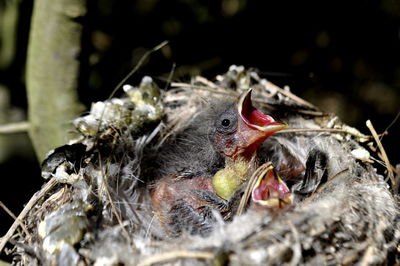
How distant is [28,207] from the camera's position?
1383mm

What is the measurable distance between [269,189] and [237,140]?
0.75 ft

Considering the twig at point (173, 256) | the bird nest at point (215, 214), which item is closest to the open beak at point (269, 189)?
the bird nest at point (215, 214)

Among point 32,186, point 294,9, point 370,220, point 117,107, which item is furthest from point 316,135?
point 294,9

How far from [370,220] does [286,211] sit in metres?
0.22

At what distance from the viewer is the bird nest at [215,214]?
1.11m

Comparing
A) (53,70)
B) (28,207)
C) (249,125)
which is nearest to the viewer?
(28,207)

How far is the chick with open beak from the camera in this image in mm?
1601

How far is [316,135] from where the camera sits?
1.71 meters

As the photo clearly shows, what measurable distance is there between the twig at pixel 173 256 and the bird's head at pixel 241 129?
0.57 metres

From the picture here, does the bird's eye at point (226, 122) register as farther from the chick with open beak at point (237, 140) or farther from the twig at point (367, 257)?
the twig at point (367, 257)

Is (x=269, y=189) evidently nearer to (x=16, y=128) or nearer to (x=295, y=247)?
(x=295, y=247)

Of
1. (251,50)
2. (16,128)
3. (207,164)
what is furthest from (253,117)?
(251,50)

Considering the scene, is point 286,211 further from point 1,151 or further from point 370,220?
point 1,151

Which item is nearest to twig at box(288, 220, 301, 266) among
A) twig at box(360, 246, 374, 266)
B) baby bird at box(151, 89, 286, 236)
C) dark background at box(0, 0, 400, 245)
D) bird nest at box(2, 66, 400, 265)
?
bird nest at box(2, 66, 400, 265)
